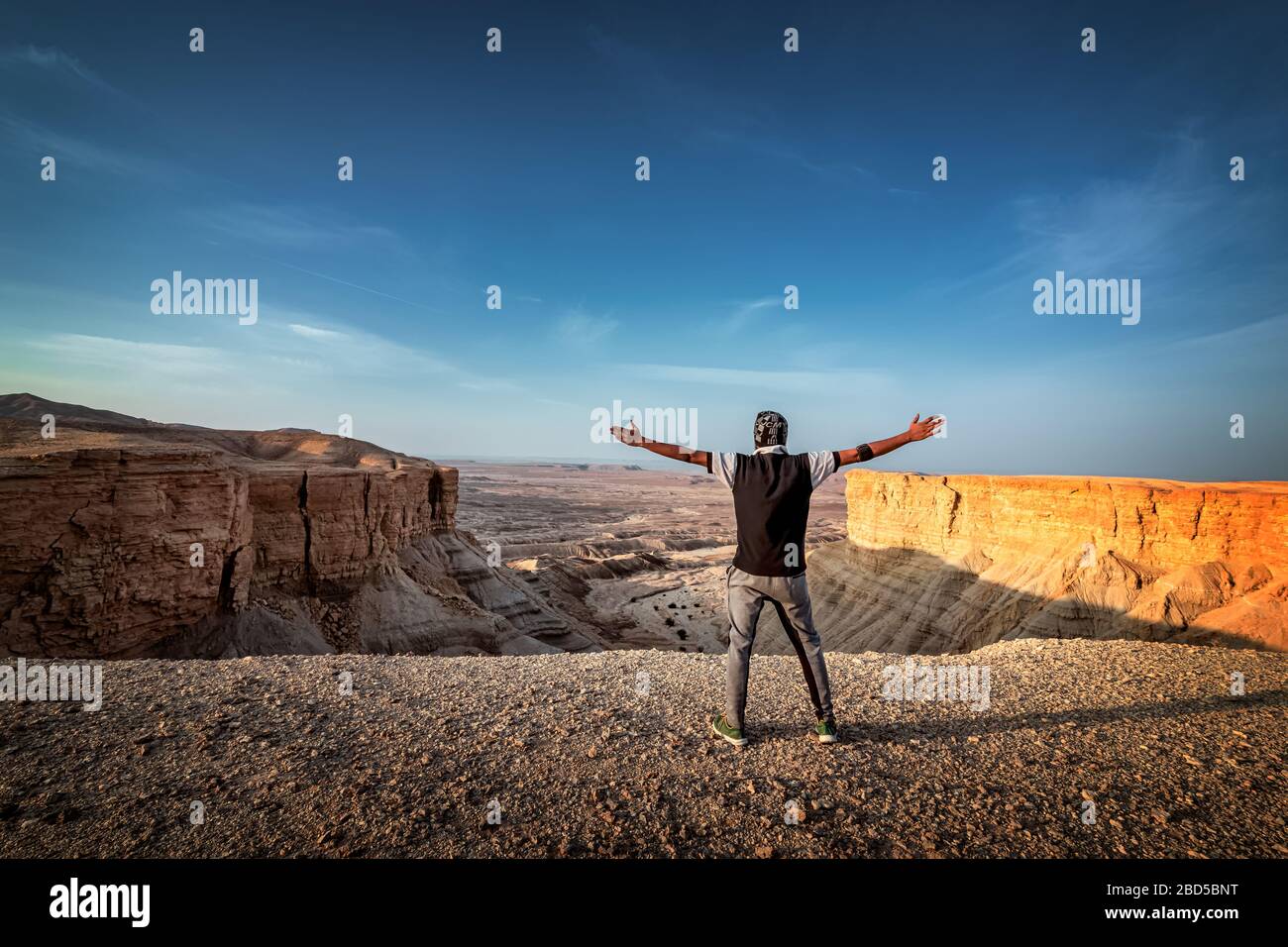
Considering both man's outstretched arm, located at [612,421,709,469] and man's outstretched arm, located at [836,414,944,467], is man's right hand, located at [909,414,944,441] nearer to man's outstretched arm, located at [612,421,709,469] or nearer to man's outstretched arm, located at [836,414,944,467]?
man's outstretched arm, located at [836,414,944,467]

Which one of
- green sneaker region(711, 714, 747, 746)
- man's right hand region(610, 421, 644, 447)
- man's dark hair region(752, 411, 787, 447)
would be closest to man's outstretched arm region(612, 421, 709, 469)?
man's right hand region(610, 421, 644, 447)

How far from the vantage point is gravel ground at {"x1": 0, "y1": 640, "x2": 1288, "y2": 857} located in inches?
139

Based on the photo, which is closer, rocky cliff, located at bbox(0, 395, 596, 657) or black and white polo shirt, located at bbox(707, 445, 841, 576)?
black and white polo shirt, located at bbox(707, 445, 841, 576)

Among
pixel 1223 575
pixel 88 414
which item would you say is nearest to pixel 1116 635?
pixel 1223 575

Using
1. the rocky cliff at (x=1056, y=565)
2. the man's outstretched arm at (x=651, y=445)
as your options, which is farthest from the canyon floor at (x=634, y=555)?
the man's outstretched arm at (x=651, y=445)

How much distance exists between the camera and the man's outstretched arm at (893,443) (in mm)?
4715

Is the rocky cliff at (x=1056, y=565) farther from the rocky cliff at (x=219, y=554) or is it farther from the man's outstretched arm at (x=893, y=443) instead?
the man's outstretched arm at (x=893, y=443)

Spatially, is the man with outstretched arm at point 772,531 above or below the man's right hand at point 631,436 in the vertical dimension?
below

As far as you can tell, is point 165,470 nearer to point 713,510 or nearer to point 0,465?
point 0,465

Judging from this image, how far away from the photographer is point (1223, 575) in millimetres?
19016

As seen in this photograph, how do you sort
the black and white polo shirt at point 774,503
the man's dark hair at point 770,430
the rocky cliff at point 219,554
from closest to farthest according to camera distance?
1. the black and white polo shirt at point 774,503
2. the man's dark hair at point 770,430
3. the rocky cliff at point 219,554

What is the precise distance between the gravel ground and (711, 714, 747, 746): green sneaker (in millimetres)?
205

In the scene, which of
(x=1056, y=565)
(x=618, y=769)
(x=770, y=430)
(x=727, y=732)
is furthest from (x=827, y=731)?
(x=1056, y=565)

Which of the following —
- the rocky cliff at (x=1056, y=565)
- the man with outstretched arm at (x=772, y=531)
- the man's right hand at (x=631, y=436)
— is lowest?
the rocky cliff at (x=1056, y=565)
